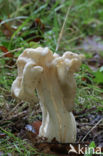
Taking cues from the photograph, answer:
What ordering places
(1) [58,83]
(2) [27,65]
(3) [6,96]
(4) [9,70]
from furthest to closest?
(4) [9,70] → (3) [6,96] → (1) [58,83] → (2) [27,65]

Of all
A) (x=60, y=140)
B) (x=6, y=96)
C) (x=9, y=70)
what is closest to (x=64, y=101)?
(x=60, y=140)

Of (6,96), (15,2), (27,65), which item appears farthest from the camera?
(15,2)

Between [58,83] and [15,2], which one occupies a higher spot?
[15,2]

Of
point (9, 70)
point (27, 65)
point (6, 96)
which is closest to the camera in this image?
point (27, 65)

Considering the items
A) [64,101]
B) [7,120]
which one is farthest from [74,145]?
[7,120]

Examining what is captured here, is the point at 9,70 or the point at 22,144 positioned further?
the point at 9,70

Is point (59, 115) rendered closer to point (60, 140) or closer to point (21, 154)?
point (60, 140)

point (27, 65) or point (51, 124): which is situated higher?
point (27, 65)

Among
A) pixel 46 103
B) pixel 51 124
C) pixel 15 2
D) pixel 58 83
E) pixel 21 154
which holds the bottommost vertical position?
pixel 21 154

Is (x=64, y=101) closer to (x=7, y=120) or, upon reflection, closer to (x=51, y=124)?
(x=51, y=124)
